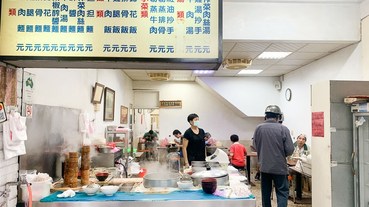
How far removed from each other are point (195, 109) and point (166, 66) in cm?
699

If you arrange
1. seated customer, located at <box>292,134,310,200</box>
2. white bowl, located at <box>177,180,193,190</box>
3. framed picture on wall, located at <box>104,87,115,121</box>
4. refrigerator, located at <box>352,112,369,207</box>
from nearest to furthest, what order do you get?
white bowl, located at <box>177,180,193,190</box> < refrigerator, located at <box>352,112,369,207</box> < framed picture on wall, located at <box>104,87,115,121</box> < seated customer, located at <box>292,134,310,200</box>

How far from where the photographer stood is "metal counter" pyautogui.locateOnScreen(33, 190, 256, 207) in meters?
2.02

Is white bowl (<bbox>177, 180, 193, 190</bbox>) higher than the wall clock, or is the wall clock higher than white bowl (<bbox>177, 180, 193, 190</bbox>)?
the wall clock

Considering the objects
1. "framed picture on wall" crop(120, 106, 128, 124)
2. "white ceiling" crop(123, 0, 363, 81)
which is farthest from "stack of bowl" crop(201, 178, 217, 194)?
"framed picture on wall" crop(120, 106, 128, 124)

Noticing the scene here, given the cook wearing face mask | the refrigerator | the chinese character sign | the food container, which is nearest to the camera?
the refrigerator

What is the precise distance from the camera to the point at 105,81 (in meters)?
5.20

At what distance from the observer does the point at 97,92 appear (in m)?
4.48

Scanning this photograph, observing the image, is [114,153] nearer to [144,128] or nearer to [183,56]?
[183,56]

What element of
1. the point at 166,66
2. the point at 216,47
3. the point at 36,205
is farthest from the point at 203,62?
the point at 36,205

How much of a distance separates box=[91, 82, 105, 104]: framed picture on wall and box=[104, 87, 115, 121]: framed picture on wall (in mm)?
452

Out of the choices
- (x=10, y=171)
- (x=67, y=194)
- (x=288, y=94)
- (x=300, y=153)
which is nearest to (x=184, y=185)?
(x=67, y=194)

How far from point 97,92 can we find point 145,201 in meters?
2.82

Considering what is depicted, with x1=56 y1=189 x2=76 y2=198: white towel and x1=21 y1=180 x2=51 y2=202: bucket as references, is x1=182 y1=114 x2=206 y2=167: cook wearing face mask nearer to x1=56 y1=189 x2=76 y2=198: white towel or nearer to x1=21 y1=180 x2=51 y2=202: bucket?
x1=56 y1=189 x2=76 y2=198: white towel

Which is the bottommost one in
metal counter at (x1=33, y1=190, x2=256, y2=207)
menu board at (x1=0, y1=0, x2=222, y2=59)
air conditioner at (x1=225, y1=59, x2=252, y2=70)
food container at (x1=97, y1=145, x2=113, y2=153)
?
metal counter at (x1=33, y1=190, x2=256, y2=207)
